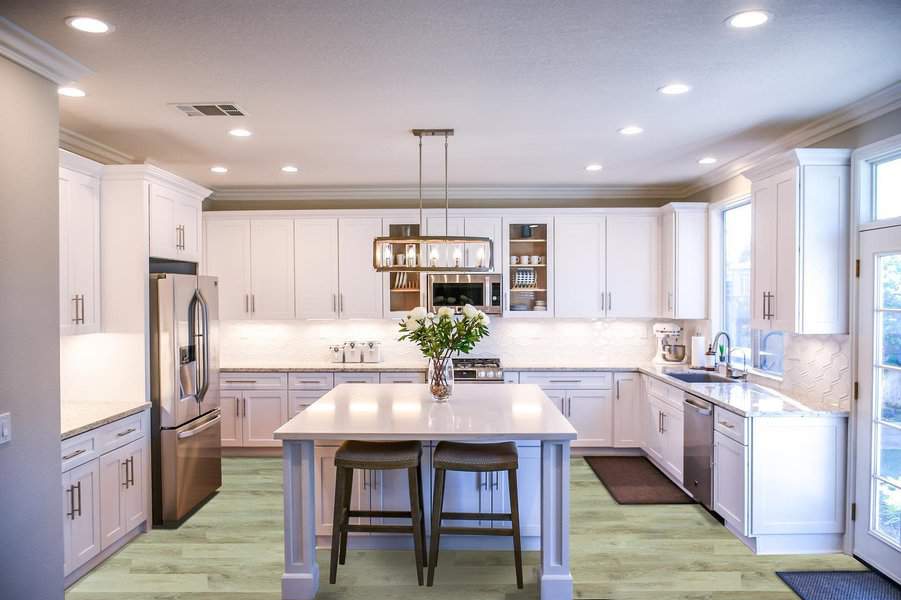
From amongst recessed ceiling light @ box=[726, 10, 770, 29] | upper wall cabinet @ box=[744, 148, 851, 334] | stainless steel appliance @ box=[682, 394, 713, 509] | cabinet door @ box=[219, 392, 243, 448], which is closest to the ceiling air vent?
recessed ceiling light @ box=[726, 10, 770, 29]

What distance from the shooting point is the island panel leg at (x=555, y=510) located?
2.97m

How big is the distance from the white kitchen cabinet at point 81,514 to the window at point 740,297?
15.5ft

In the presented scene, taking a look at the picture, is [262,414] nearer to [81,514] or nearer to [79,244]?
[81,514]

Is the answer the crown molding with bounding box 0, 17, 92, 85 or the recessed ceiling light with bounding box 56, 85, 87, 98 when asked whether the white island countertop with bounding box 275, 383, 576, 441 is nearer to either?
the crown molding with bounding box 0, 17, 92, 85

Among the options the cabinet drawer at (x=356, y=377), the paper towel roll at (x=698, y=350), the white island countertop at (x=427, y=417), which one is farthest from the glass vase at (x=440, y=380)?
the paper towel roll at (x=698, y=350)

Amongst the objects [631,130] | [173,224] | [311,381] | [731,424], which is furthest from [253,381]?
[731,424]

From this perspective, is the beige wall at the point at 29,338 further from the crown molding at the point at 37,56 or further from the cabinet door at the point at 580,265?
the cabinet door at the point at 580,265

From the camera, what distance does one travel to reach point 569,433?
111 inches

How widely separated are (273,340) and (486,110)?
3.82 m

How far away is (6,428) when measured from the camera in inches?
89.7

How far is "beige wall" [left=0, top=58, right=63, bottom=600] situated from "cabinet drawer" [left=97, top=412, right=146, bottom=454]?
2.77 ft

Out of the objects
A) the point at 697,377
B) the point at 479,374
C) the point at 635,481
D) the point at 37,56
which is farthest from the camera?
the point at 479,374

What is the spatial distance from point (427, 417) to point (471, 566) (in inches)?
37.1

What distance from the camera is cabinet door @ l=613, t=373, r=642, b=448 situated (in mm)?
5609
